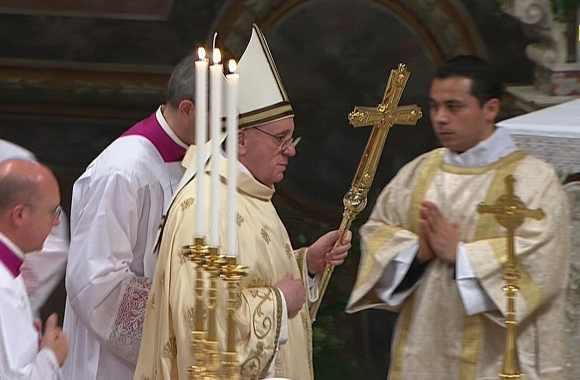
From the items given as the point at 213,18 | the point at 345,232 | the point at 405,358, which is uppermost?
the point at 213,18

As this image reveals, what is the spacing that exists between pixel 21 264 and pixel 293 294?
0.82 meters

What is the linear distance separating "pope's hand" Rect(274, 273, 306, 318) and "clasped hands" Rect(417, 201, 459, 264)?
472 mm

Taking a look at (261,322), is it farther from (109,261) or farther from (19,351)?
(109,261)

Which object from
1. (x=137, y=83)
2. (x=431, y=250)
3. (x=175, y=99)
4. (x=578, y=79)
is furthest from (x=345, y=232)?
(x=137, y=83)

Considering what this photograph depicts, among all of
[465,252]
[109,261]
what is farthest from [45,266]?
[465,252]

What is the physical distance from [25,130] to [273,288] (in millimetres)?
3668

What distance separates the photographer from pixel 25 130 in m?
8.90

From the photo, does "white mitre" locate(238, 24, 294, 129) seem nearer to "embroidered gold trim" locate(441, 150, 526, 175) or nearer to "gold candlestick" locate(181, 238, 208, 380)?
"embroidered gold trim" locate(441, 150, 526, 175)

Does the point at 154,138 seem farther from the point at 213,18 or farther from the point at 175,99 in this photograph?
the point at 213,18

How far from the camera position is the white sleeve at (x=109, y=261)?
6.31 m

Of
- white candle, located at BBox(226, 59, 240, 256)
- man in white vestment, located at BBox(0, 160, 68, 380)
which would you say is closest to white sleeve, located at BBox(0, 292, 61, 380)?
man in white vestment, located at BBox(0, 160, 68, 380)

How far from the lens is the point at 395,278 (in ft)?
19.2

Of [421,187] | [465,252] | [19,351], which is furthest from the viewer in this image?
[421,187]

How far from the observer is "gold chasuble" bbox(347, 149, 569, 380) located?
18.7ft
